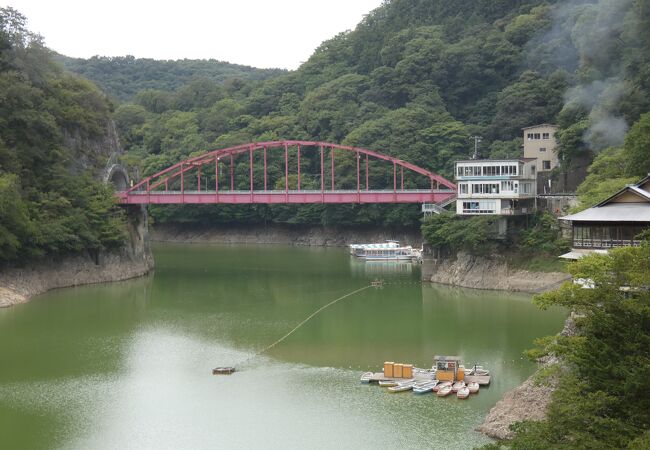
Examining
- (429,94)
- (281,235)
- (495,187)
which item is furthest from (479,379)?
(429,94)

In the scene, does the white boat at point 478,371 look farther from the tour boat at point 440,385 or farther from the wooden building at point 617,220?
the wooden building at point 617,220

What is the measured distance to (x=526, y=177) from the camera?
4497 cm

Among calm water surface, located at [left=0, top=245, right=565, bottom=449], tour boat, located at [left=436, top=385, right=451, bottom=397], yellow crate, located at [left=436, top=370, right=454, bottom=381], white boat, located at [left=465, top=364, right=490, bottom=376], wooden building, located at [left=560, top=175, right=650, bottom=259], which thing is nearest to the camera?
calm water surface, located at [left=0, top=245, right=565, bottom=449]

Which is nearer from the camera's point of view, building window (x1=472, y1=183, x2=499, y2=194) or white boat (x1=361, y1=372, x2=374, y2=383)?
white boat (x1=361, y1=372, x2=374, y2=383)

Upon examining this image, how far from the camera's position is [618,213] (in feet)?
75.9

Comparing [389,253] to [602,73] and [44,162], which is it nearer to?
[602,73]

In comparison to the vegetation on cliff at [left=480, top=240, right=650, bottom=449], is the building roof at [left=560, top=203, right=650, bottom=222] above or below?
above

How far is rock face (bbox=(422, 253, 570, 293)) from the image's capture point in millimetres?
41594

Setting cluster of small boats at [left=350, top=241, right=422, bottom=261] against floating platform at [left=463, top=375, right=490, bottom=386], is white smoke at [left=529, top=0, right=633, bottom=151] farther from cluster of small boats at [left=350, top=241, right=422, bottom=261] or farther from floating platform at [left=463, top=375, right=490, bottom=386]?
floating platform at [left=463, top=375, right=490, bottom=386]

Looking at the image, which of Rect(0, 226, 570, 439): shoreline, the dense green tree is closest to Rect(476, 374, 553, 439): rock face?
the dense green tree

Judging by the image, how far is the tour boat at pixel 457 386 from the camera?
24.8 m

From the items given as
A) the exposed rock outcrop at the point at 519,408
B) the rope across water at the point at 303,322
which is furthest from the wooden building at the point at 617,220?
the rope across water at the point at 303,322

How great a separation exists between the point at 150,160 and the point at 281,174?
1683 cm

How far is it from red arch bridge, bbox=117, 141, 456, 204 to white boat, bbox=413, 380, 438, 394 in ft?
82.4
